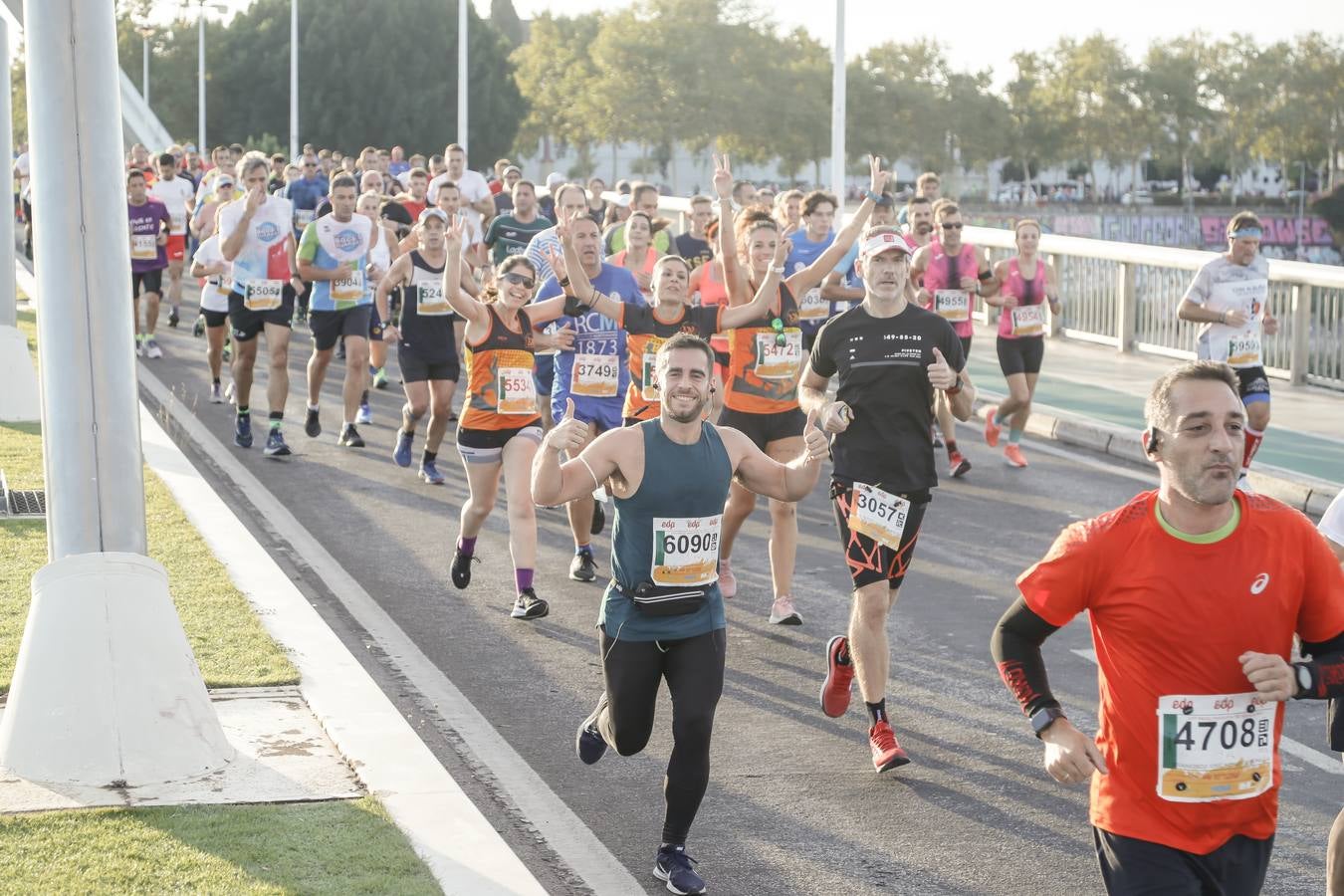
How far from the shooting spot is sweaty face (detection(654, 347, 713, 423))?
19.9 feet

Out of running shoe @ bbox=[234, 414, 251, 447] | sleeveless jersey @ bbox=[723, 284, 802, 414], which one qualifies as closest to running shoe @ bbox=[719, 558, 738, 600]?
sleeveless jersey @ bbox=[723, 284, 802, 414]

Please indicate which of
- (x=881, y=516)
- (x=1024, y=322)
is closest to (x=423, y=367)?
(x=1024, y=322)

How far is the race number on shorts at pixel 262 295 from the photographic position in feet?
48.1

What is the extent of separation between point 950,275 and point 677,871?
9221 millimetres

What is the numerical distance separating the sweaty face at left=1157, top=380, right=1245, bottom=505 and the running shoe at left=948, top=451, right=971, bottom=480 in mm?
10098

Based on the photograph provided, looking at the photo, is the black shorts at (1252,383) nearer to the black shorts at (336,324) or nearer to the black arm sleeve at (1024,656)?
the black shorts at (336,324)

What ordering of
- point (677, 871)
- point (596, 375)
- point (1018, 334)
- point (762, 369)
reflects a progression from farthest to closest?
point (1018, 334) < point (596, 375) < point (762, 369) < point (677, 871)

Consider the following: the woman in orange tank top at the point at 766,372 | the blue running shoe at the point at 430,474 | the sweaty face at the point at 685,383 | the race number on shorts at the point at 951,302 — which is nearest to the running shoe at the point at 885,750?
the sweaty face at the point at 685,383

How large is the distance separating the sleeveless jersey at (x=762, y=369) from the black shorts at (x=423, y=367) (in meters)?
4.14

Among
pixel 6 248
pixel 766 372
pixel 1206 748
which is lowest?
pixel 1206 748

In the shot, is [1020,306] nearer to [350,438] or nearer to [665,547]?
[350,438]

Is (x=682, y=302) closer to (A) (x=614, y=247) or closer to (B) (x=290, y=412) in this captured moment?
(A) (x=614, y=247)

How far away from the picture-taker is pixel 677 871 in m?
5.75

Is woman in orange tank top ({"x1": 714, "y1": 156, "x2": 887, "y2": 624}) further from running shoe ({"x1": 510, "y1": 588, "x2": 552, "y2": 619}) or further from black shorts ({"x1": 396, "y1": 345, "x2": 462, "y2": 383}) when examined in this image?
black shorts ({"x1": 396, "y1": 345, "x2": 462, "y2": 383})
